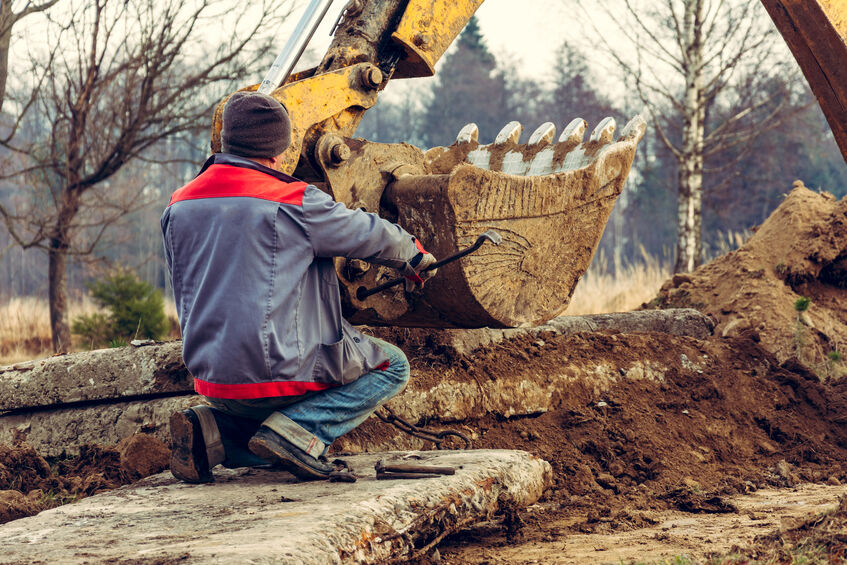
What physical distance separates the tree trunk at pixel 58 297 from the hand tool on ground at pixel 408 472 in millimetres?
7806

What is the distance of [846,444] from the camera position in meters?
5.39

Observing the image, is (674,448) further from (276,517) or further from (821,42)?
(276,517)

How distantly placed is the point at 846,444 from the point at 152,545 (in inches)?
180

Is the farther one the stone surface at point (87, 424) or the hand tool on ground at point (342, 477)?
the stone surface at point (87, 424)

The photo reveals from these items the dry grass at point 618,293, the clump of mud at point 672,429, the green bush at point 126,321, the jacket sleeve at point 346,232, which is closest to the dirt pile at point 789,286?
the clump of mud at point 672,429

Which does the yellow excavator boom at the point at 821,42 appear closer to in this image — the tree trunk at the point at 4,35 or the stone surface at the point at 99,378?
the stone surface at the point at 99,378

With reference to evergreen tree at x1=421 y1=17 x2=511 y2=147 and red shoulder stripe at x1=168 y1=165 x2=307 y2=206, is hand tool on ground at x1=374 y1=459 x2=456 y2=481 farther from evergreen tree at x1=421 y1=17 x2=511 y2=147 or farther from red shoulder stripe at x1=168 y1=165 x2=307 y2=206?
evergreen tree at x1=421 y1=17 x2=511 y2=147

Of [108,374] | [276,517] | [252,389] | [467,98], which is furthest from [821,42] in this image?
[467,98]

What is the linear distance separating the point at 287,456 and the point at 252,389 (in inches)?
14.2

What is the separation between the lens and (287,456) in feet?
11.1

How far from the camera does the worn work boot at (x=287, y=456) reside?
335cm

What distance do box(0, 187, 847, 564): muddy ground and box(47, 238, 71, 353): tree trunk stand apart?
6067 millimetres

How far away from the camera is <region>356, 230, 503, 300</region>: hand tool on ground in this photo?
3623 millimetres

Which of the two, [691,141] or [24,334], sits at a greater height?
[691,141]
